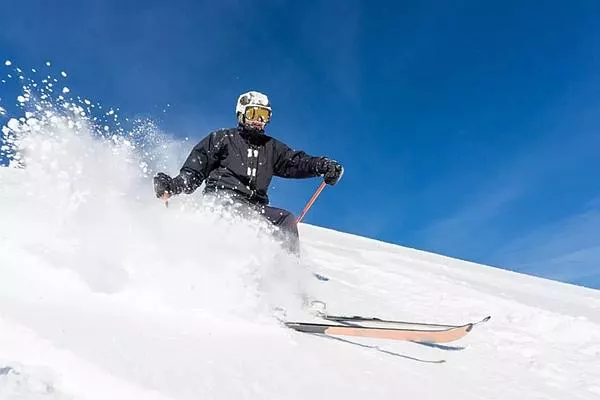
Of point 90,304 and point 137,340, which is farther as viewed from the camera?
point 90,304

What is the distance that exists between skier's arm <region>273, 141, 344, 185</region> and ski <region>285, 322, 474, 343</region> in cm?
235

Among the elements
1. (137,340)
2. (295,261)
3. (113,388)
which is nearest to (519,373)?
(295,261)

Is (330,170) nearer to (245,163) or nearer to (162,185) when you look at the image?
(245,163)

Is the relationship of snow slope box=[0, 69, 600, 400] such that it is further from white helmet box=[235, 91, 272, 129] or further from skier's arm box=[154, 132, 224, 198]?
white helmet box=[235, 91, 272, 129]

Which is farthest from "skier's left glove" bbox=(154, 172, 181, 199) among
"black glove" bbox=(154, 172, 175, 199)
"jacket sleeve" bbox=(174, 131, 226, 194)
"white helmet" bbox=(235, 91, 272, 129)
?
"white helmet" bbox=(235, 91, 272, 129)

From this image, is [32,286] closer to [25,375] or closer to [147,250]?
[147,250]

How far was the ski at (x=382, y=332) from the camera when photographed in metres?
3.76

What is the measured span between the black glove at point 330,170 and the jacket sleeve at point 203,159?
1.16m

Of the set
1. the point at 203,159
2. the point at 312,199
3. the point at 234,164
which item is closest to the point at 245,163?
the point at 234,164

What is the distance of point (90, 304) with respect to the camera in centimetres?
312

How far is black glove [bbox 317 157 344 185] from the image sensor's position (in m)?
6.00

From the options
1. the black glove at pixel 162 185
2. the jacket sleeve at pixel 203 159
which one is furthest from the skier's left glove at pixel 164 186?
the jacket sleeve at pixel 203 159

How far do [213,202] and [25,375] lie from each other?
3362 mm

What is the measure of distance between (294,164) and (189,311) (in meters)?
2.91
